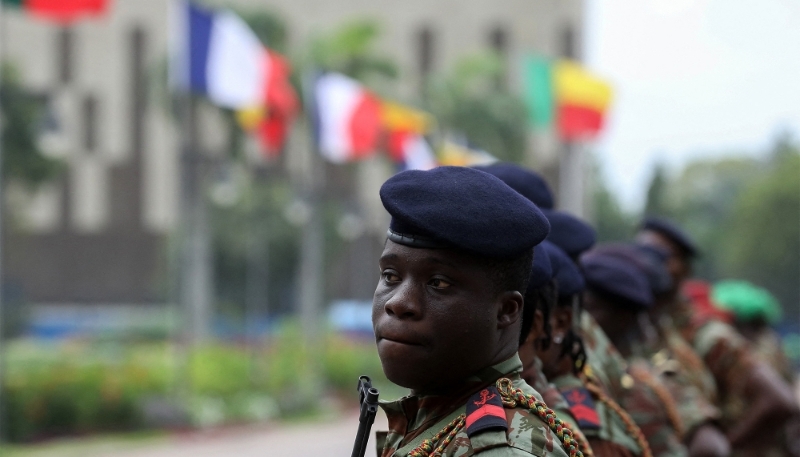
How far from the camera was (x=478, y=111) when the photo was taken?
1505 inches

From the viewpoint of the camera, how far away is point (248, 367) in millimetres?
23062

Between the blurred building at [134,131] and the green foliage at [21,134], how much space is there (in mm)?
7676

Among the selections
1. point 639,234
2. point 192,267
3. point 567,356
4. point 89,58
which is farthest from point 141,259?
point 567,356

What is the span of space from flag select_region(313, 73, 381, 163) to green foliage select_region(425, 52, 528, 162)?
651 inches

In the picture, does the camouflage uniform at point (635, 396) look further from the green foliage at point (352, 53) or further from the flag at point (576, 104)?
the green foliage at point (352, 53)

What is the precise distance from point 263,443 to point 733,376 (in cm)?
1350

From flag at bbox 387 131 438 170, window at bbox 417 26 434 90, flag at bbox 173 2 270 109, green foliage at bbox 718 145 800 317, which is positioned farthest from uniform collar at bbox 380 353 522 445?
window at bbox 417 26 434 90

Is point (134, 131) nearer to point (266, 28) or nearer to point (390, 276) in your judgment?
point (266, 28)

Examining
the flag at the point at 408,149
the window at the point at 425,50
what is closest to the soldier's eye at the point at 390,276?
the flag at the point at 408,149

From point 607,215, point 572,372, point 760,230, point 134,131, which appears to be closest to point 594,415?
point 572,372

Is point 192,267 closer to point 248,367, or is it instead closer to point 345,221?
point 248,367

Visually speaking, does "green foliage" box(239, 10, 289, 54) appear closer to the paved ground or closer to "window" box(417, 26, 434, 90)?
the paved ground

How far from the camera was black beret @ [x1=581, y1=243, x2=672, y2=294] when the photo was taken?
15.9 feet

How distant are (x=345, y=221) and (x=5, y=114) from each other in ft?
50.8
